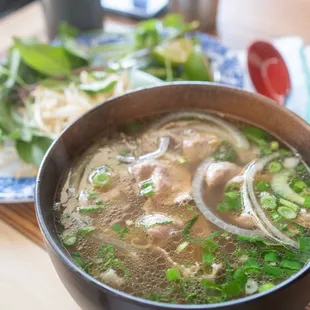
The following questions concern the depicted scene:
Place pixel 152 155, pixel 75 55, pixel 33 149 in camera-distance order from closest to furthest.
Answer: pixel 152 155 < pixel 33 149 < pixel 75 55

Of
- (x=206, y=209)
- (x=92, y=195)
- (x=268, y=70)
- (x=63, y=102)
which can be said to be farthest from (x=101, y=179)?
(x=268, y=70)

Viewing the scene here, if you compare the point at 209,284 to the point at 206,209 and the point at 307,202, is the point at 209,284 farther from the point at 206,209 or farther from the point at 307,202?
the point at 307,202

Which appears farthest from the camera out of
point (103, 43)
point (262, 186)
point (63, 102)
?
point (103, 43)

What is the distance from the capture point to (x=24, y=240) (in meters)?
1.29

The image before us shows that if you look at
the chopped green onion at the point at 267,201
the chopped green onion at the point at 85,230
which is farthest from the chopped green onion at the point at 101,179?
the chopped green onion at the point at 267,201

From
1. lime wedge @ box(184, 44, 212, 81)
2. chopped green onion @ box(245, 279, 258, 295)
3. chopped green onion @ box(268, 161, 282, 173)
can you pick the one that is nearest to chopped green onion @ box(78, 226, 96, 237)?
chopped green onion @ box(245, 279, 258, 295)

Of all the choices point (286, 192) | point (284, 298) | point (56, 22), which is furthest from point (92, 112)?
point (56, 22)

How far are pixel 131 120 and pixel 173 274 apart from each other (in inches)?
19.6

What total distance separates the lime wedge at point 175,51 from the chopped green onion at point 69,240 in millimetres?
910

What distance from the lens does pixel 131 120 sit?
1.31 metres

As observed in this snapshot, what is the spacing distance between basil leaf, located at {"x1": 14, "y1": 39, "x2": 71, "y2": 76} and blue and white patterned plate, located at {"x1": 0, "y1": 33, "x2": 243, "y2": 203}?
24cm

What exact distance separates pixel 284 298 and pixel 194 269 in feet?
0.65

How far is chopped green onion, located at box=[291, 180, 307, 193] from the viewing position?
1135mm

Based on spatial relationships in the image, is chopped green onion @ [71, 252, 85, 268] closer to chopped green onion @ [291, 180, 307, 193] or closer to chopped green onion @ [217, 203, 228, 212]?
chopped green onion @ [217, 203, 228, 212]
